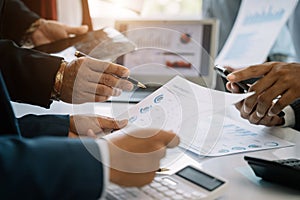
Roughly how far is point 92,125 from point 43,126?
10 centimetres

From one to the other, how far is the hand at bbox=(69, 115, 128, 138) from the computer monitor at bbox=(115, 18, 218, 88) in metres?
0.12

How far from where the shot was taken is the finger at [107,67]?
1018mm

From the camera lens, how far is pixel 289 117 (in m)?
1.19

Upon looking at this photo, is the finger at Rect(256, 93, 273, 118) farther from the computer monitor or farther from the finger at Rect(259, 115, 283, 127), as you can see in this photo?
the computer monitor

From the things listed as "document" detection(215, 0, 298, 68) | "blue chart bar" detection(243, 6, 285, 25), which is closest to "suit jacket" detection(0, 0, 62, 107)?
"document" detection(215, 0, 298, 68)

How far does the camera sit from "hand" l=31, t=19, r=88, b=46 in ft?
6.12

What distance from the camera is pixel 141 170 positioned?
0.68 m

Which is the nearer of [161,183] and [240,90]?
[161,183]

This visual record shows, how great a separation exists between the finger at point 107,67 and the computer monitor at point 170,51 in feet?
0.19

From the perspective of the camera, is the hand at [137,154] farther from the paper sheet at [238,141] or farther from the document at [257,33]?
the document at [257,33]

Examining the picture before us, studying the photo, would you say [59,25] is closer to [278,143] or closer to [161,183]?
[278,143]

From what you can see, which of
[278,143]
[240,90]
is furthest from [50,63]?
[278,143]

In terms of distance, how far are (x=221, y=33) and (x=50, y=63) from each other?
4.41 feet

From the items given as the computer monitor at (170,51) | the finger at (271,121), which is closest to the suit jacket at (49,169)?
the computer monitor at (170,51)
